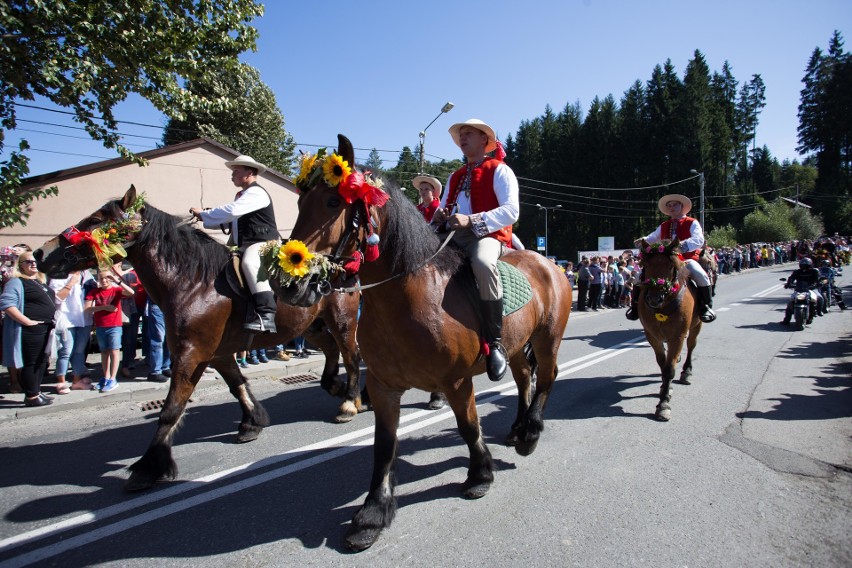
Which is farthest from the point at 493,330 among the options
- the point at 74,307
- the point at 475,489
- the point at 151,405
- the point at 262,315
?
the point at 74,307

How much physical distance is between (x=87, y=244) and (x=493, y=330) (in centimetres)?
358

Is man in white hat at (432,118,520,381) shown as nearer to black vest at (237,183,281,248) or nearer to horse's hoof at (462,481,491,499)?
horse's hoof at (462,481,491,499)

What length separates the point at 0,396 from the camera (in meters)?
6.45

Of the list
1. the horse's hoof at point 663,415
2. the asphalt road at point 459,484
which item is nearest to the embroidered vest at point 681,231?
the asphalt road at point 459,484

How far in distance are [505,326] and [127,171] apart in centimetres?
1455

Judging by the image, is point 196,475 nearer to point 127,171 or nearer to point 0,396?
point 0,396

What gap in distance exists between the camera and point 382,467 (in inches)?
127

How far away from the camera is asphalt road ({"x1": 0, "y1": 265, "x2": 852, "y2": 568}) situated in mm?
2842

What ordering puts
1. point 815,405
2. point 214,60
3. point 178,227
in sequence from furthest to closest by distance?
1. point 214,60
2. point 815,405
3. point 178,227

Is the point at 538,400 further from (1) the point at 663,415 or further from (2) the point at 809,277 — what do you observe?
(2) the point at 809,277

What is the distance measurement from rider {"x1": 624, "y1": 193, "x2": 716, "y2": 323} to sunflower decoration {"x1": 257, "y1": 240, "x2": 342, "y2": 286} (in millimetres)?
5315

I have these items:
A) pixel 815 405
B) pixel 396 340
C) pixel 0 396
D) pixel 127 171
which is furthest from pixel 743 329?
pixel 127 171

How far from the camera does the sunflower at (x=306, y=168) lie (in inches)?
101

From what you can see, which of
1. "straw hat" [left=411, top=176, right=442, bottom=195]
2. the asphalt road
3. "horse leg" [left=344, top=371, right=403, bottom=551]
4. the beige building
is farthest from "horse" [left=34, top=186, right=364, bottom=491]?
the beige building
